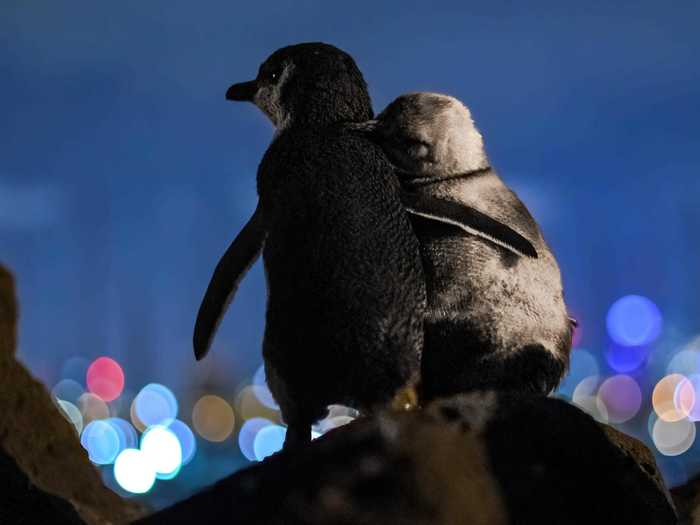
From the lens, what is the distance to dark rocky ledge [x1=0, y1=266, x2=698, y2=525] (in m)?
1.42

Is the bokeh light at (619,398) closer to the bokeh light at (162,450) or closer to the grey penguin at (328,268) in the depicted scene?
the bokeh light at (162,450)

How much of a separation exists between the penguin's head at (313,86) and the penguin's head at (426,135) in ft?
0.22

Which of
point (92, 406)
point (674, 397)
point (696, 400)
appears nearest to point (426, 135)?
point (696, 400)

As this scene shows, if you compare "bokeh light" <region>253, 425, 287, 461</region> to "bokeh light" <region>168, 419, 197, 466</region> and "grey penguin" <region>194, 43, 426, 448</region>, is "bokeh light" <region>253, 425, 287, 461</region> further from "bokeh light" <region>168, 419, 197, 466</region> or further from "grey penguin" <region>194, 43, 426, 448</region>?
"bokeh light" <region>168, 419, 197, 466</region>

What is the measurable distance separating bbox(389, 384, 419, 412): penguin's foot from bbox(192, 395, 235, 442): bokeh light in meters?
18.0

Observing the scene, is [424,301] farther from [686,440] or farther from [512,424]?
[686,440]

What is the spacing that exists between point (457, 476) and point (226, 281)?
53 cm

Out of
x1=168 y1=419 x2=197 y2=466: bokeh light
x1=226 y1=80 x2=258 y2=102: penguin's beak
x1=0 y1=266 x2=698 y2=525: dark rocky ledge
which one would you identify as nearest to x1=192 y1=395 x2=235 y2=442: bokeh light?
x1=168 y1=419 x2=197 y2=466: bokeh light

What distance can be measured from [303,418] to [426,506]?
1.24 ft

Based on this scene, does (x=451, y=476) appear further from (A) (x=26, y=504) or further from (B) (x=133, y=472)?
(B) (x=133, y=472)

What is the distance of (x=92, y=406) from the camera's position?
73.0ft

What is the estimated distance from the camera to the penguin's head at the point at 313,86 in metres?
1.85

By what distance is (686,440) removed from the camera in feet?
50.5

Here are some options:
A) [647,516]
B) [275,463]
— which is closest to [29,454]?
[275,463]
